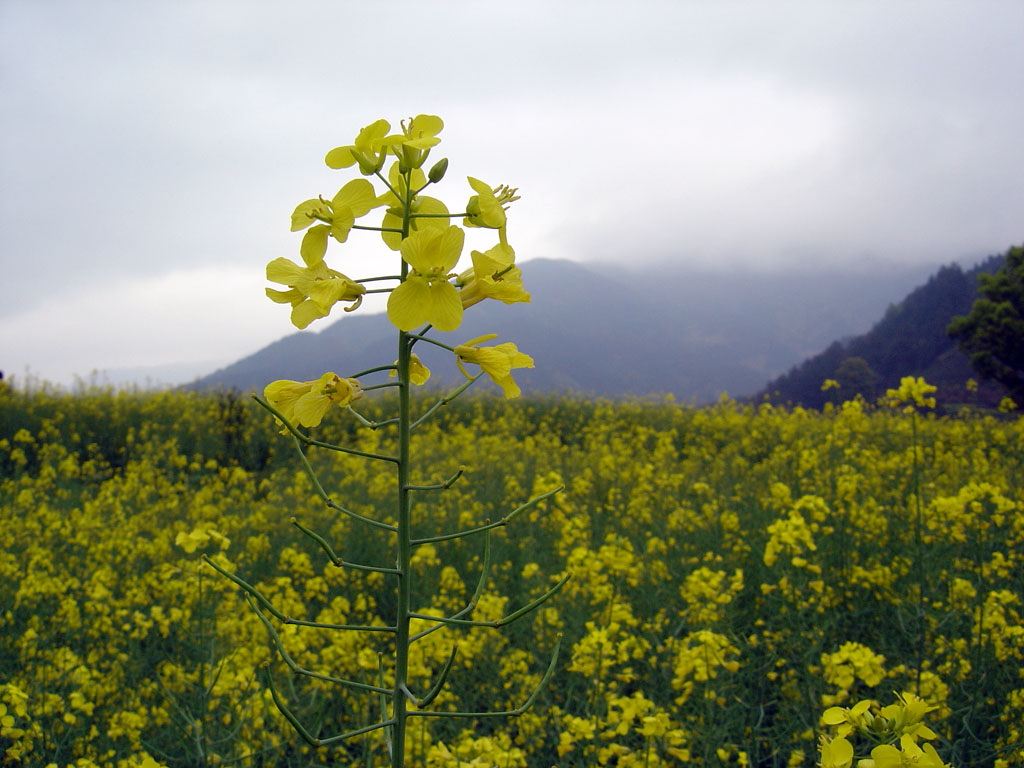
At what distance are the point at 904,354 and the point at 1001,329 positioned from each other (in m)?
19.4

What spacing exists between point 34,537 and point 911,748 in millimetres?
5624

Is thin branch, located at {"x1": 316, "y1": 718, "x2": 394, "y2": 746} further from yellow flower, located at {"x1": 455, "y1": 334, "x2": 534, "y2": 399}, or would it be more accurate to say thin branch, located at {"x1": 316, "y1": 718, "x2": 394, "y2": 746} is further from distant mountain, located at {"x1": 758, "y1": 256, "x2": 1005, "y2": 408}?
distant mountain, located at {"x1": 758, "y1": 256, "x2": 1005, "y2": 408}

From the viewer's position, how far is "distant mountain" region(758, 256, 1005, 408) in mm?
29984

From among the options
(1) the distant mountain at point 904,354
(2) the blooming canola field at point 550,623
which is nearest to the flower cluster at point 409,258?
(2) the blooming canola field at point 550,623

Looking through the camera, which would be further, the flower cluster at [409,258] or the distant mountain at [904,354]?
the distant mountain at [904,354]

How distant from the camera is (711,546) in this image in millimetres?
4832

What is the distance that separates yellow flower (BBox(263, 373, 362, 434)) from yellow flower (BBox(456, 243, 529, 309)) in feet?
0.79

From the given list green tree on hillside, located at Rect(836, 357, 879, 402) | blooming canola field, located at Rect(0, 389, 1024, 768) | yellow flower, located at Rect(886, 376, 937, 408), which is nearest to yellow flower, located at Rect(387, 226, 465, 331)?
blooming canola field, located at Rect(0, 389, 1024, 768)

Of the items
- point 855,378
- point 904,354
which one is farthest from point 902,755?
point 904,354

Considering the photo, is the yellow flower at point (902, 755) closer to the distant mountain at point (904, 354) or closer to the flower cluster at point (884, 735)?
the flower cluster at point (884, 735)

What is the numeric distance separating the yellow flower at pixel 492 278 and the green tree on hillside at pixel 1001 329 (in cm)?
2271

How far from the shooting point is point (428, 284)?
99 centimetres

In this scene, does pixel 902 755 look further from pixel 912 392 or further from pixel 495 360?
pixel 912 392

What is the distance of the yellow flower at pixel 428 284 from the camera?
37.6 inches
